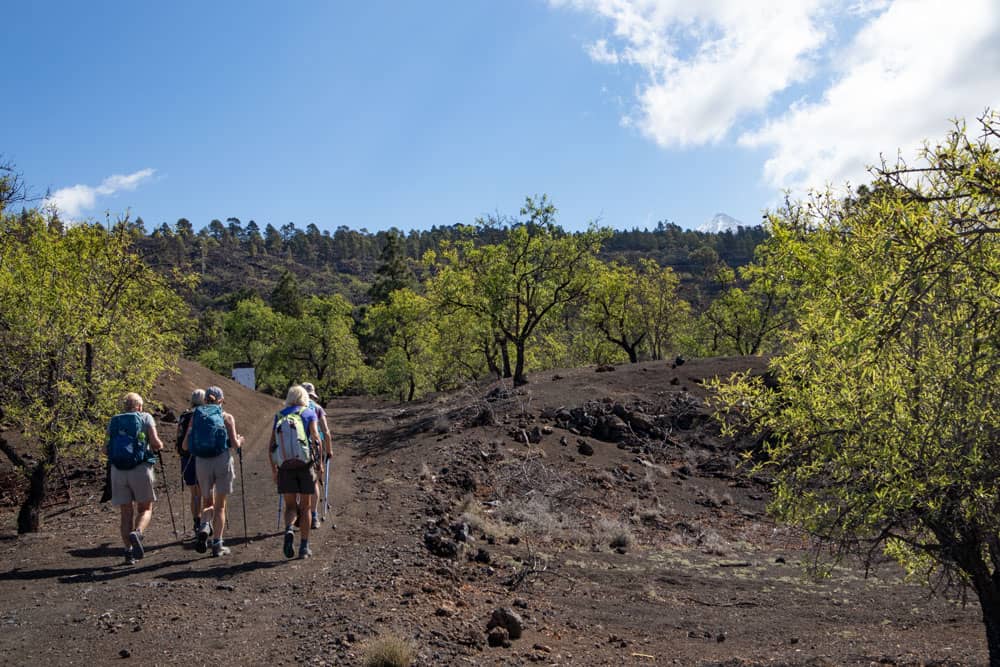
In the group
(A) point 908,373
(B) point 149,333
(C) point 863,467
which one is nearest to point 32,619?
(B) point 149,333

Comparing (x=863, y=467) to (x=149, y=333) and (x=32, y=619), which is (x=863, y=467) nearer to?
(x=32, y=619)

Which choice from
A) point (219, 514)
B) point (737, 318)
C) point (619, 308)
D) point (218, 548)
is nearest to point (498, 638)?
point (218, 548)

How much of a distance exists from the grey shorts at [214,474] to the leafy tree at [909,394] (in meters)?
6.09

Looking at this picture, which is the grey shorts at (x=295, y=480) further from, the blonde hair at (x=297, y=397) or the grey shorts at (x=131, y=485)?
the grey shorts at (x=131, y=485)

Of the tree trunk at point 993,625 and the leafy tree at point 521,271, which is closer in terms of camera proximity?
the tree trunk at point 993,625

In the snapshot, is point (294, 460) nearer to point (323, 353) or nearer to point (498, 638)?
point (498, 638)

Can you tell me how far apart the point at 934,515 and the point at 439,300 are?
21.5 metres

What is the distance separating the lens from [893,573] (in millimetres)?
12648

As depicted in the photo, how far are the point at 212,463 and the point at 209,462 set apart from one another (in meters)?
0.04

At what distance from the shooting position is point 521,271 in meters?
23.8

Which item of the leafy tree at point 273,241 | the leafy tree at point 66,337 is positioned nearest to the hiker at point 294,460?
the leafy tree at point 66,337

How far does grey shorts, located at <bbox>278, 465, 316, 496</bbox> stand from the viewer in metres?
7.60

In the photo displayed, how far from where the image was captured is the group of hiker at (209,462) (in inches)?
293

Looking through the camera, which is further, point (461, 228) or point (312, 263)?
point (312, 263)
